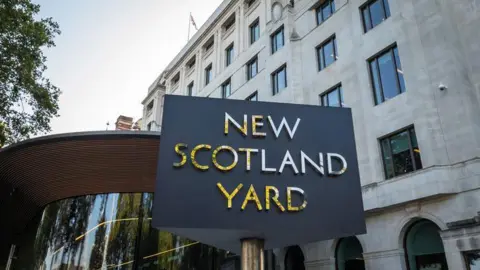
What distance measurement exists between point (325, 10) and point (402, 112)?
11016 mm

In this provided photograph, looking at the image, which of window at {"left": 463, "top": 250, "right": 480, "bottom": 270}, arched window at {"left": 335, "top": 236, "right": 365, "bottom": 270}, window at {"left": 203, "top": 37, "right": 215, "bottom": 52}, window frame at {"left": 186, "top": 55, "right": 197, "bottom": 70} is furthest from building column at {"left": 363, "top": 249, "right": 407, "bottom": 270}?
window frame at {"left": 186, "top": 55, "right": 197, "bottom": 70}

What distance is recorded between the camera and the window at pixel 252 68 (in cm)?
3331

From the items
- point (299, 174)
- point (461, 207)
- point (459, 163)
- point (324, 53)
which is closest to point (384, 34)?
point (324, 53)

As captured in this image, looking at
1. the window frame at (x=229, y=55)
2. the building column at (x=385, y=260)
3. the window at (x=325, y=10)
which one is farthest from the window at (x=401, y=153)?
the window frame at (x=229, y=55)

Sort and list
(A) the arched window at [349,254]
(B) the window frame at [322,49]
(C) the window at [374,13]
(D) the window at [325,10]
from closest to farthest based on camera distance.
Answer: (A) the arched window at [349,254]
(C) the window at [374,13]
(B) the window frame at [322,49]
(D) the window at [325,10]

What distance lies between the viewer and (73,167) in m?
17.5

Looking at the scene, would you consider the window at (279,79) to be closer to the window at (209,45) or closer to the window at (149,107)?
the window at (209,45)

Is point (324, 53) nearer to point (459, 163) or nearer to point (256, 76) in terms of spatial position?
point (256, 76)

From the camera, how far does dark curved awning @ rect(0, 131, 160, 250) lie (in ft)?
53.1

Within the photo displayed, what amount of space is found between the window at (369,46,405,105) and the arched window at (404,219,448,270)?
6727 millimetres

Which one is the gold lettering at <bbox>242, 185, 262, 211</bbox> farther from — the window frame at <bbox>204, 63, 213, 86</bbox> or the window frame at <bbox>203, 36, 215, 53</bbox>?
the window frame at <bbox>203, 36, 215, 53</bbox>

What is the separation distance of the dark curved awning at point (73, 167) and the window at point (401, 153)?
11352 millimetres

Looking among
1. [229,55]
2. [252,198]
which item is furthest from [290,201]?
[229,55]

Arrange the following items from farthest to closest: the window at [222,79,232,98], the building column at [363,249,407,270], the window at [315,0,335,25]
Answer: the window at [222,79,232,98] → the window at [315,0,335,25] → the building column at [363,249,407,270]
